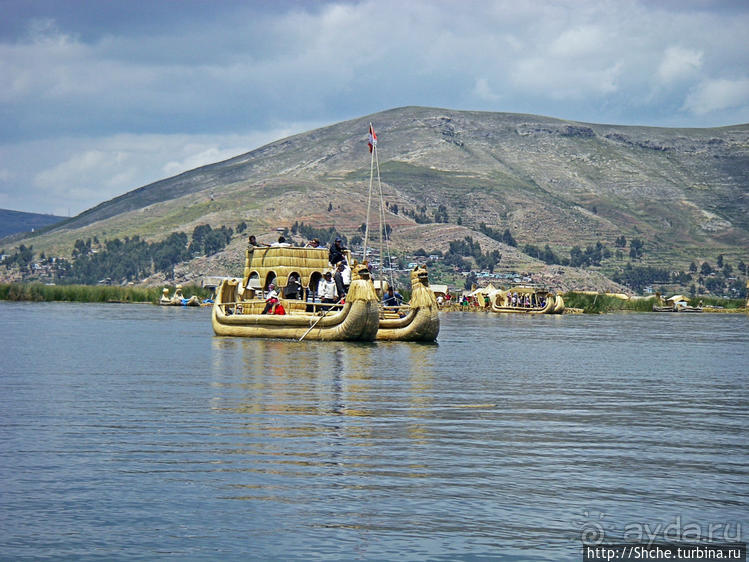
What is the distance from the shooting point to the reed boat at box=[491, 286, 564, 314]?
100475 millimetres

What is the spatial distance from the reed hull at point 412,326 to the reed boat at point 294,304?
4.22 ft

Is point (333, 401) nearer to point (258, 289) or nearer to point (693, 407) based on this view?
point (693, 407)

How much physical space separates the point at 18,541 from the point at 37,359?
2219cm

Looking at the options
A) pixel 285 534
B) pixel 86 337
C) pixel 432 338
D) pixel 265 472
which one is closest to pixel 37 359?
pixel 86 337

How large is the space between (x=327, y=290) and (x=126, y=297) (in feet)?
250

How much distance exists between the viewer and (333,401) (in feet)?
68.6

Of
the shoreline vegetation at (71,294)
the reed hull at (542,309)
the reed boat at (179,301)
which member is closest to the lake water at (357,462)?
the reed hull at (542,309)

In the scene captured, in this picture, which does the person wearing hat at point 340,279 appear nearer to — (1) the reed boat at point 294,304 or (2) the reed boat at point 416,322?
(1) the reed boat at point 294,304

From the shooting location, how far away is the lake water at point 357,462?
1075 centimetres

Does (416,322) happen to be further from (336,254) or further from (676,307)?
(676,307)

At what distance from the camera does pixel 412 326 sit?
40.2 meters

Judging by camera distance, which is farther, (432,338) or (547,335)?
(547,335)

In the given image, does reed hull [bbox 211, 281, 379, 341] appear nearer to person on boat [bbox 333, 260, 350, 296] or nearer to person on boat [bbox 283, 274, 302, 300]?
person on boat [bbox 283, 274, 302, 300]

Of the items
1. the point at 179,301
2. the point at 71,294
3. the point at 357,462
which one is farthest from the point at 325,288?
the point at 179,301
